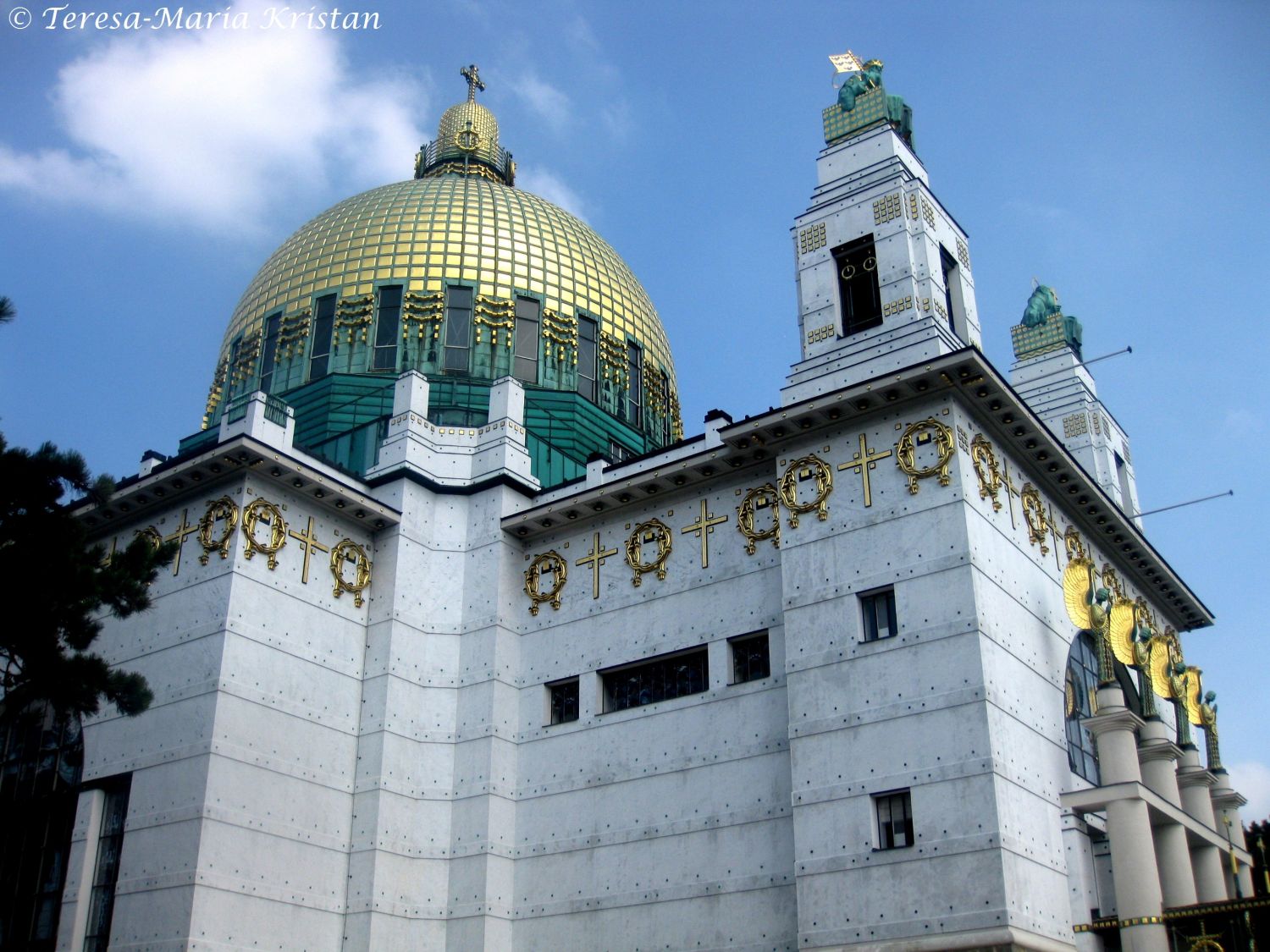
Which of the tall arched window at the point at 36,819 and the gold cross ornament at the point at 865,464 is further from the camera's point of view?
A: the tall arched window at the point at 36,819

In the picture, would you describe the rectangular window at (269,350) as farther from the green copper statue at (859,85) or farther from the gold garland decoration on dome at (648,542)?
the green copper statue at (859,85)

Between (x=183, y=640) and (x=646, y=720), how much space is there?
27.1ft

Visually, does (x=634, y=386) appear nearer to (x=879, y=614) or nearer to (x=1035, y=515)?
(x=1035, y=515)

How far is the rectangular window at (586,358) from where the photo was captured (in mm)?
35312

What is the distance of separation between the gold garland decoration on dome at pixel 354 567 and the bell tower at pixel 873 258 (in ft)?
28.8

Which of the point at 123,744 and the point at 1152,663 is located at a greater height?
the point at 1152,663

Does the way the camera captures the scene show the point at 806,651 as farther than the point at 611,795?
No

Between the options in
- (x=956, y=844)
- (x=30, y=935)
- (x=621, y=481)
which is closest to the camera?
(x=956, y=844)

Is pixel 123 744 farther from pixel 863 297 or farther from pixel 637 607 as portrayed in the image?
pixel 863 297

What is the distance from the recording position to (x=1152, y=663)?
27.2 meters

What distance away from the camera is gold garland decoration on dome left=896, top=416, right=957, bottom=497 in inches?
904

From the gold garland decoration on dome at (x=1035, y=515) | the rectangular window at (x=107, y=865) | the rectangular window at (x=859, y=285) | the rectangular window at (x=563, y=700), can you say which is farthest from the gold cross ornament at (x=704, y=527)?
the rectangular window at (x=107, y=865)

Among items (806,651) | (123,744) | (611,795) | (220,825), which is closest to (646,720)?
(611,795)

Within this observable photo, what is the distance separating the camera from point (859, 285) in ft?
87.5
